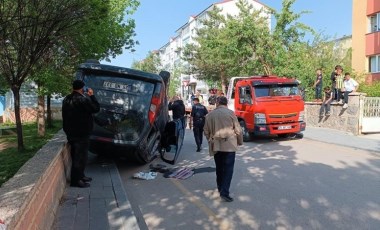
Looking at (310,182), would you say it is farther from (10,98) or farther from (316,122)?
(10,98)

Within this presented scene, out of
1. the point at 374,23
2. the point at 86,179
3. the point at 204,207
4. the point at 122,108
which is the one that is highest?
the point at 374,23

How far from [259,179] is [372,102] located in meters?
10.0

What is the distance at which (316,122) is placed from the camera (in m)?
20.7

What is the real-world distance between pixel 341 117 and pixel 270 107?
432 centimetres

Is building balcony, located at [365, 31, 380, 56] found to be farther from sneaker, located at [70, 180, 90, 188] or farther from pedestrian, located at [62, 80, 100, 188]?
sneaker, located at [70, 180, 90, 188]

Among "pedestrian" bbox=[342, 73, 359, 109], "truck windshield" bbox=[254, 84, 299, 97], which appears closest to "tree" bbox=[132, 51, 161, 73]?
"pedestrian" bbox=[342, 73, 359, 109]

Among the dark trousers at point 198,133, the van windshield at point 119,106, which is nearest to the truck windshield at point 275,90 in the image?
the dark trousers at point 198,133

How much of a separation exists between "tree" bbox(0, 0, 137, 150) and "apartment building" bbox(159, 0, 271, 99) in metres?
38.4

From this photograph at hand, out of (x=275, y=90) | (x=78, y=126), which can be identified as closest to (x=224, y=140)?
(x=78, y=126)

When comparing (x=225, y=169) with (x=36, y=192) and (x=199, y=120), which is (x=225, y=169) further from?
(x=199, y=120)

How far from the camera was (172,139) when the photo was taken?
11789 millimetres

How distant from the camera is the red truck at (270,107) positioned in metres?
15.4

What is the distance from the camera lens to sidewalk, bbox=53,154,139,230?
18.7 ft

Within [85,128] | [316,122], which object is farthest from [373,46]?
[85,128]
